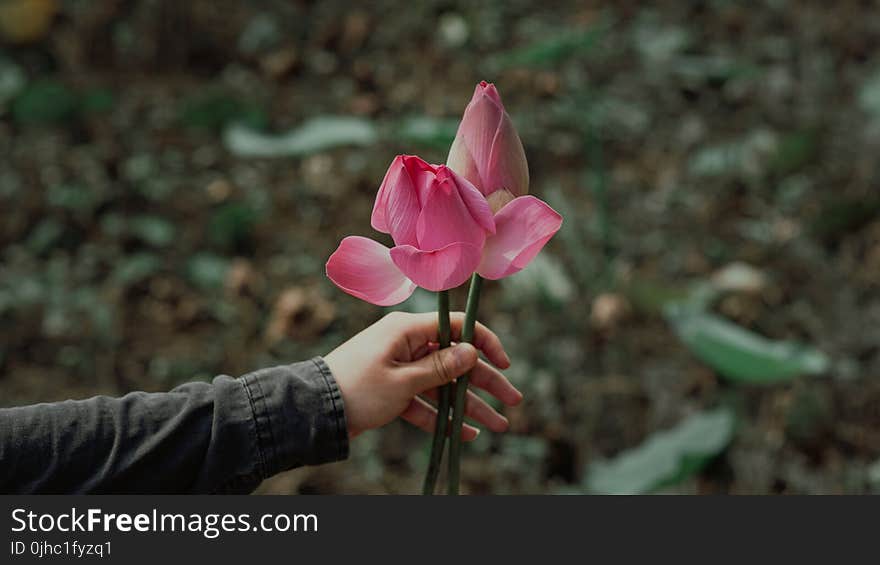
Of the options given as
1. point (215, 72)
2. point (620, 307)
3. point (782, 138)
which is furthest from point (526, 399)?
point (215, 72)

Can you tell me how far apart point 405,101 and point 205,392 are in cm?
167

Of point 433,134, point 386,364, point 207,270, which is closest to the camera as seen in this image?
point 386,364

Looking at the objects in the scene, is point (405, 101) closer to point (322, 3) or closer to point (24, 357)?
point (322, 3)

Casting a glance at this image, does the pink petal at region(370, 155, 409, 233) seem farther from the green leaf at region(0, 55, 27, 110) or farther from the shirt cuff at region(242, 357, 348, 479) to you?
the green leaf at region(0, 55, 27, 110)

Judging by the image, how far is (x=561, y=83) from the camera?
2174 mm

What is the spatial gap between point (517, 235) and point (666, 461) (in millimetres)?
740

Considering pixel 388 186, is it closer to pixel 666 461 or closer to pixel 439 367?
pixel 439 367

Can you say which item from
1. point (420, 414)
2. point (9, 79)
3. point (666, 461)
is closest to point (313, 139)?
point (666, 461)

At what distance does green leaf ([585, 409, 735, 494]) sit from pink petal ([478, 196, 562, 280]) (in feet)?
2.25

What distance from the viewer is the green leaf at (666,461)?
1.11 metres

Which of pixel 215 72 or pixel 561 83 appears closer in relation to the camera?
pixel 561 83

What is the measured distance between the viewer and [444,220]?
453 millimetres

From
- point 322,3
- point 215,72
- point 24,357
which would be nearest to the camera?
point 24,357

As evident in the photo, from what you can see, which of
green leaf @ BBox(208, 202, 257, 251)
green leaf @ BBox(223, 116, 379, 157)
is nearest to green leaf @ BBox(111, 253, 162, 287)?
green leaf @ BBox(208, 202, 257, 251)
